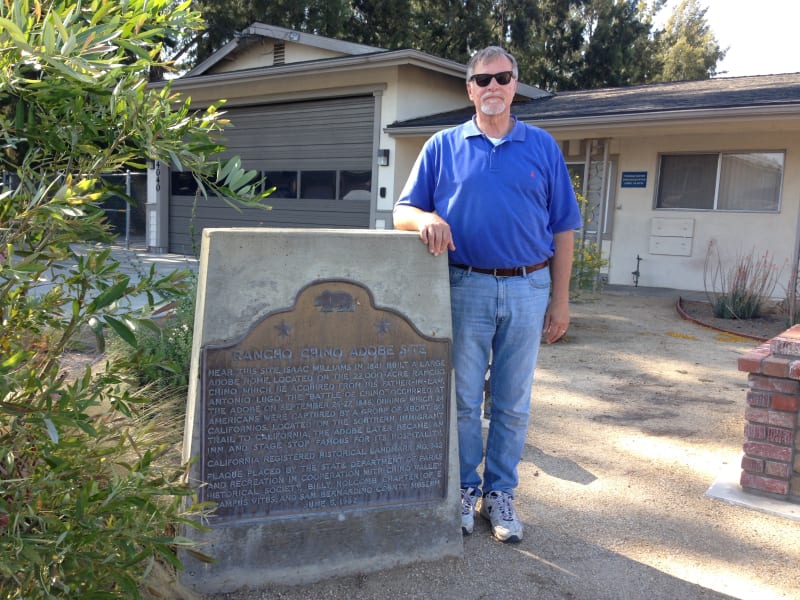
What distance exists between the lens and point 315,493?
2926 mm

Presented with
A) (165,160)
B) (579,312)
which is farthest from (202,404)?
(579,312)

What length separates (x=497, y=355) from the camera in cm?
334

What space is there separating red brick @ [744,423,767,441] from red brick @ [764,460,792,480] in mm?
129

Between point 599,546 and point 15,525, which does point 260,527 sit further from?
point 599,546

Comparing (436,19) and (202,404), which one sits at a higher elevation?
(436,19)

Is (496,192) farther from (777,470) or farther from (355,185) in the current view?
(355,185)

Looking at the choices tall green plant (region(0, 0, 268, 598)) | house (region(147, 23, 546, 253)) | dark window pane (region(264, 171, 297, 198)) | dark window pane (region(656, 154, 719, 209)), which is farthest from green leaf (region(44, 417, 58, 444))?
dark window pane (region(264, 171, 297, 198))

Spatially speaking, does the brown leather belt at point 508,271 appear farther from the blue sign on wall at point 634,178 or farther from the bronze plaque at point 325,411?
the blue sign on wall at point 634,178

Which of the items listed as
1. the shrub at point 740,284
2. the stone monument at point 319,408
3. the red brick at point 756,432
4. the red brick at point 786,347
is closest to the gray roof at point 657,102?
the shrub at point 740,284

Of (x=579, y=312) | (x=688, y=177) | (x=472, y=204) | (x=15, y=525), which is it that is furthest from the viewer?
(x=688, y=177)

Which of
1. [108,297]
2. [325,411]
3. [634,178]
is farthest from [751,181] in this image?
[108,297]

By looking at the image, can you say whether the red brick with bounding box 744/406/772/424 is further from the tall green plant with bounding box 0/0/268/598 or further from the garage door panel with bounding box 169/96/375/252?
the garage door panel with bounding box 169/96/375/252

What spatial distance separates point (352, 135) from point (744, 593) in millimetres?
11731

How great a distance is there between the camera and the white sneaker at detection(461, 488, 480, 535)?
10.9 ft
